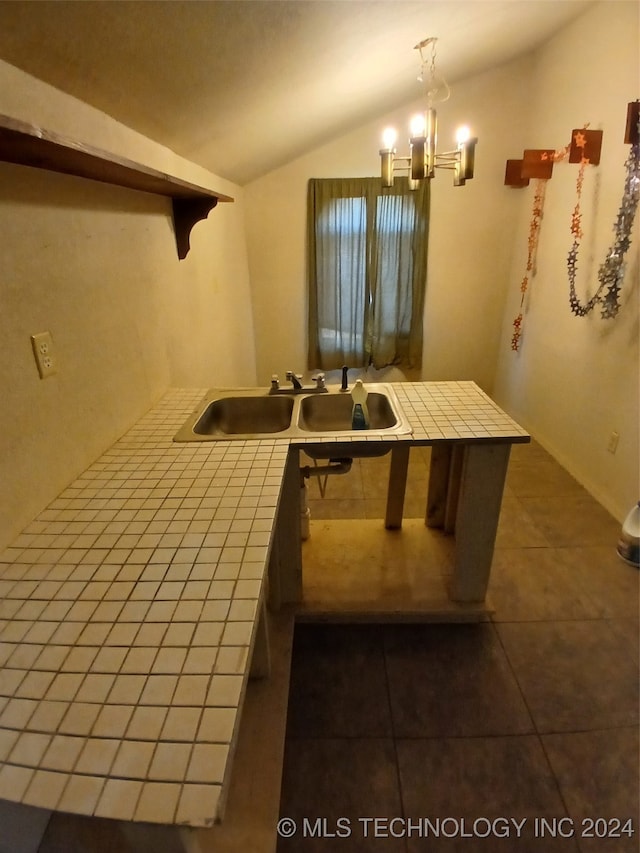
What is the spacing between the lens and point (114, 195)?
135cm

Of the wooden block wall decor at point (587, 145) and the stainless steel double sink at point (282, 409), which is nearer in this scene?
the stainless steel double sink at point (282, 409)

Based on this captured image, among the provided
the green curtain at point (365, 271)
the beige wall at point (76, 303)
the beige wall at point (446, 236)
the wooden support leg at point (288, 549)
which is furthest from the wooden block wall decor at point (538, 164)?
the wooden support leg at point (288, 549)

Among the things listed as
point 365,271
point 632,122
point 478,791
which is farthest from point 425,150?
point 478,791

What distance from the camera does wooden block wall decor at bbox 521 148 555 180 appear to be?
2.85 m

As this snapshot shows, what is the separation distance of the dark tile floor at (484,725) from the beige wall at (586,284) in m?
0.77

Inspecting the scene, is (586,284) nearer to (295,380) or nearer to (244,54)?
(295,380)

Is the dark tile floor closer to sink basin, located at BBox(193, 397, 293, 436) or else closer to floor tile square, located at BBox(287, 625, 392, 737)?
floor tile square, located at BBox(287, 625, 392, 737)

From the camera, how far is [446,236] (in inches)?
142

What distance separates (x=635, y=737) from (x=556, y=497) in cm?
143

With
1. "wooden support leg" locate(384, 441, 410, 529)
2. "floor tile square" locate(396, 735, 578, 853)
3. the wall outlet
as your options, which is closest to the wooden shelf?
the wall outlet

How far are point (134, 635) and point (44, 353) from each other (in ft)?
2.29

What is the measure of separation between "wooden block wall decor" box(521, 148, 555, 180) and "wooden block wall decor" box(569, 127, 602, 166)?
391 millimetres

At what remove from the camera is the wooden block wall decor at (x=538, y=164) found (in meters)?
2.85

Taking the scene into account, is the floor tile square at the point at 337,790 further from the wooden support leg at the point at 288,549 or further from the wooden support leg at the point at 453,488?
the wooden support leg at the point at 453,488
